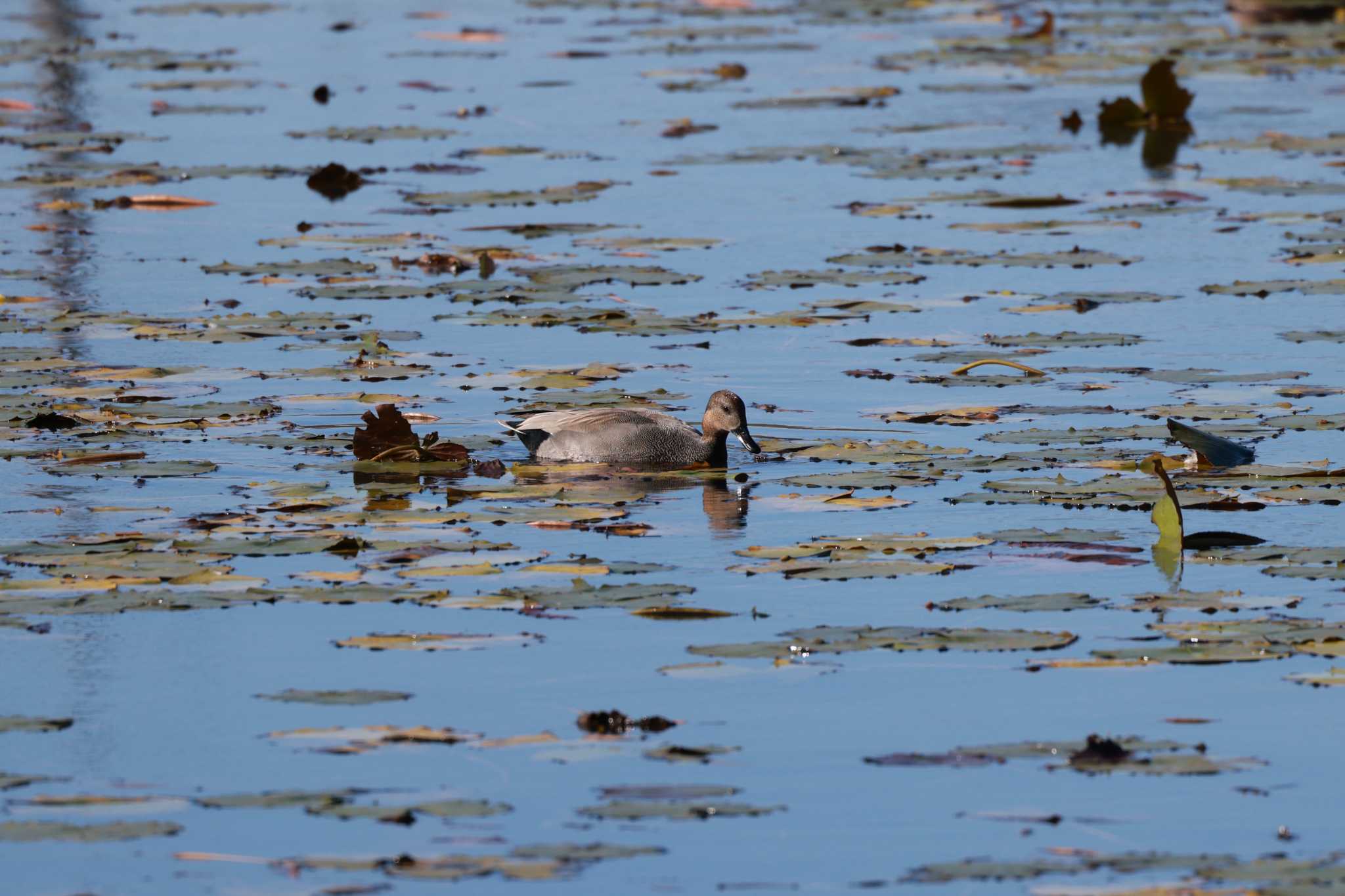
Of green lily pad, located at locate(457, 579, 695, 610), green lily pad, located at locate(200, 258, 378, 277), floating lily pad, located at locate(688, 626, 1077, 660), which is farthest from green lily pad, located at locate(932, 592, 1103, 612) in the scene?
green lily pad, located at locate(200, 258, 378, 277)

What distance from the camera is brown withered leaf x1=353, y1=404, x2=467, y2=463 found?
933 cm

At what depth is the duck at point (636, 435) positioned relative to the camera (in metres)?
9.54

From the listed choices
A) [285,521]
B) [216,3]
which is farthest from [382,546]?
[216,3]

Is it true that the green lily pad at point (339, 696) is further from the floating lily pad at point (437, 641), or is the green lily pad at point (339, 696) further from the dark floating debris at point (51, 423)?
the dark floating debris at point (51, 423)

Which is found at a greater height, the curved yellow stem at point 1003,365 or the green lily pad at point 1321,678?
the curved yellow stem at point 1003,365

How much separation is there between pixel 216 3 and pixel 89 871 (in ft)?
91.9

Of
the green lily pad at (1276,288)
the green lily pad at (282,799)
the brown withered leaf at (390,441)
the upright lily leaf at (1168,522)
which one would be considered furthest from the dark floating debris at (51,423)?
the green lily pad at (1276,288)

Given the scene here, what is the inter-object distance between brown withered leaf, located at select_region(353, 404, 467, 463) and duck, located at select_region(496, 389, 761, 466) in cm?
42

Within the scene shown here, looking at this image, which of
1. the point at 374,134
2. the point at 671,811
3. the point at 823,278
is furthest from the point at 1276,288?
the point at 374,134

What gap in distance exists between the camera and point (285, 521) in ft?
27.6

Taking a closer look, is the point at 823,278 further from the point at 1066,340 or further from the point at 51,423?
the point at 51,423

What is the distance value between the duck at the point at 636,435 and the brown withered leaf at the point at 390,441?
1.36 feet

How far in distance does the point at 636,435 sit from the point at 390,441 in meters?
0.96

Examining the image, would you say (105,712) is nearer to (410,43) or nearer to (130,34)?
(410,43)
